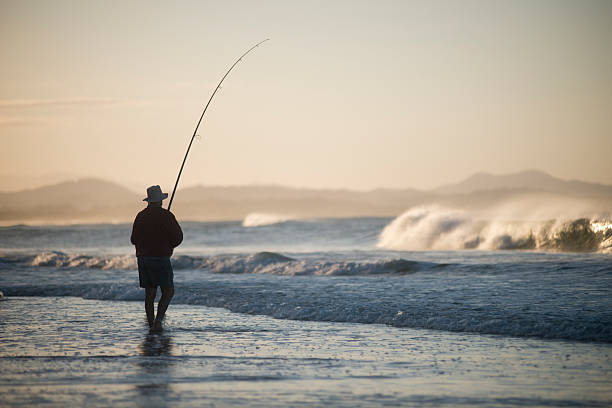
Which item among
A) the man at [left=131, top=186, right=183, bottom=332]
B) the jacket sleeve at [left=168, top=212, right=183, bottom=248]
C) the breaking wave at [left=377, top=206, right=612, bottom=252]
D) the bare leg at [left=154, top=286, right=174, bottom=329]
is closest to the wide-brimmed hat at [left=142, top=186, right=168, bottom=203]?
the man at [left=131, top=186, right=183, bottom=332]

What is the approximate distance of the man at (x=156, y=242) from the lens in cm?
729

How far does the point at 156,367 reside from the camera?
536 cm

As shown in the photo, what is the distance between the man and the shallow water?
53 centimetres

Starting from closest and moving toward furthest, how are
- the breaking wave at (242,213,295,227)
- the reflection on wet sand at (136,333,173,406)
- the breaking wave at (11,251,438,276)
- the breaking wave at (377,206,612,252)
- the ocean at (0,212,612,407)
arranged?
1. the reflection on wet sand at (136,333,173,406)
2. the ocean at (0,212,612,407)
3. the breaking wave at (11,251,438,276)
4. the breaking wave at (377,206,612,252)
5. the breaking wave at (242,213,295,227)

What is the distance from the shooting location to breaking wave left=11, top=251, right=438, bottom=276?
1455 cm

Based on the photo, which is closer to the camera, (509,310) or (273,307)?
(509,310)

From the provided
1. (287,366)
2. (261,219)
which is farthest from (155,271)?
(261,219)

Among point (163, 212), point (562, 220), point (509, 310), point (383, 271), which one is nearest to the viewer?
point (163, 212)

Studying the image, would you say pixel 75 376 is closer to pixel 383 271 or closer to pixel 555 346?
pixel 555 346

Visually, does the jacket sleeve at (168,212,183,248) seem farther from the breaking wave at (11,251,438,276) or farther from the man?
the breaking wave at (11,251,438,276)

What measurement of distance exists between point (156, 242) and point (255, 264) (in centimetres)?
937

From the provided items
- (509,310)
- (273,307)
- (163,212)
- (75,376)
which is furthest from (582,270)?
(75,376)

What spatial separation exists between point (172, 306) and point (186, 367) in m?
4.65

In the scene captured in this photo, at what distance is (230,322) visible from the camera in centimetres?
808
